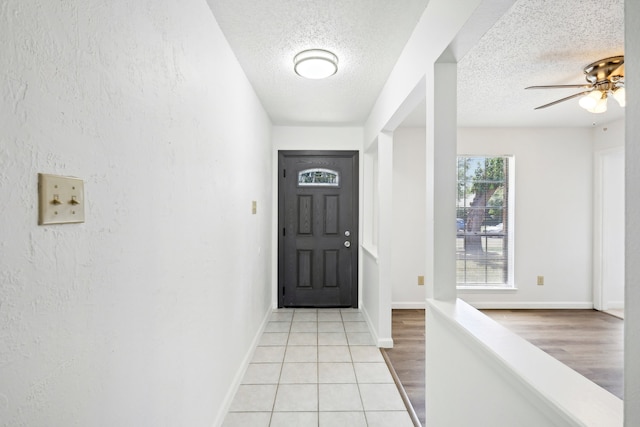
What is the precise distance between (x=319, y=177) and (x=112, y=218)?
137 inches

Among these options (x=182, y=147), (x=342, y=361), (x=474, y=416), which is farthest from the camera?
(x=342, y=361)

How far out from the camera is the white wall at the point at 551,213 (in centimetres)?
425

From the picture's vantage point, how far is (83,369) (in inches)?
31.6

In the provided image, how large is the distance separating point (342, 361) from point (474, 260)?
8.39ft

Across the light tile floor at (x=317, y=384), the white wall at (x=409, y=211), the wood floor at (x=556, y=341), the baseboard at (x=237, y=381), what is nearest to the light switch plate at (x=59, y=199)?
the baseboard at (x=237, y=381)

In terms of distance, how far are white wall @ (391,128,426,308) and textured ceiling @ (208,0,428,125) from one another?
4.45 ft

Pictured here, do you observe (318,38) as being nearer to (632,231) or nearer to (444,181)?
(444,181)

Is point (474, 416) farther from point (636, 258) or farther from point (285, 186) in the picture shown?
point (285, 186)

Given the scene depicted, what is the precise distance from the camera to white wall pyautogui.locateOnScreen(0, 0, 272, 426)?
25.1 inches

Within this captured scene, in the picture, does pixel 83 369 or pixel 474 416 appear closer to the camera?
pixel 83 369

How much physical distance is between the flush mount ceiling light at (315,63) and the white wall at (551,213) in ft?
9.54

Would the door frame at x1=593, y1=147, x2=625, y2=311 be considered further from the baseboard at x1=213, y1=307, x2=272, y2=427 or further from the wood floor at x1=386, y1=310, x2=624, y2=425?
the baseboard at x1=213, y1=307, x2=272, y2=427

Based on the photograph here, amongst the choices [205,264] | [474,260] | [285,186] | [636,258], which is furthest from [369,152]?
[636,258]

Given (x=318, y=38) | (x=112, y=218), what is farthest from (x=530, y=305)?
(x=112, y=218)
